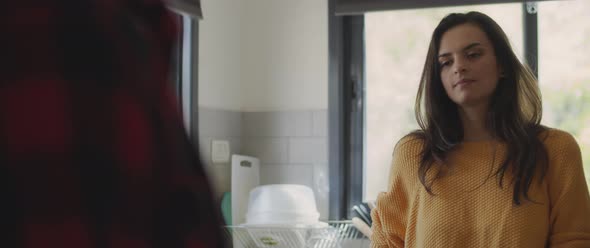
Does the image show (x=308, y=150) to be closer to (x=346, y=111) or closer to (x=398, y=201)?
(x=346, y=111)

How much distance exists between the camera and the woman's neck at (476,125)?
1.38 metres

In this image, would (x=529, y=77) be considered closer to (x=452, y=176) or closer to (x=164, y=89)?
(x=452, y=176)

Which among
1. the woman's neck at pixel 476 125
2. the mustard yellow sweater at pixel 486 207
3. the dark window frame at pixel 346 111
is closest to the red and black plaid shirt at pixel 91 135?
the mustard yellow sweater at pixel 486 207

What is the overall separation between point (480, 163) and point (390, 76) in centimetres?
118

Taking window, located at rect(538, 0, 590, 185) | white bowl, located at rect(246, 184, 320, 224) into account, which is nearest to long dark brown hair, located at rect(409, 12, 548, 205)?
white bowl, located at rect(246, 184, 320, 224)

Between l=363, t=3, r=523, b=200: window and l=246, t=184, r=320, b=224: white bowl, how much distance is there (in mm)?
315

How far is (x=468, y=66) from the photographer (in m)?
1.35

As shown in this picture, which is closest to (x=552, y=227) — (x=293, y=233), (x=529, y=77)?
(x=529, y=77)

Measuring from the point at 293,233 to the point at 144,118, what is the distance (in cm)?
183

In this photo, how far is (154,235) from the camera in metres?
0.32

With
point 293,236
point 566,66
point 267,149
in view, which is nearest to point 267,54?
point 267,149

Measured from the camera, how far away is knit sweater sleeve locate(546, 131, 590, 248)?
1212mm

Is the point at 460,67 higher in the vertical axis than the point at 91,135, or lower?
higher

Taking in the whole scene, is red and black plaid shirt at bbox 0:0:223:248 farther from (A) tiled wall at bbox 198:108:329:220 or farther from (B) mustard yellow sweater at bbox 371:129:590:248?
(A) tiled wall at bbox 198:108:329:220
